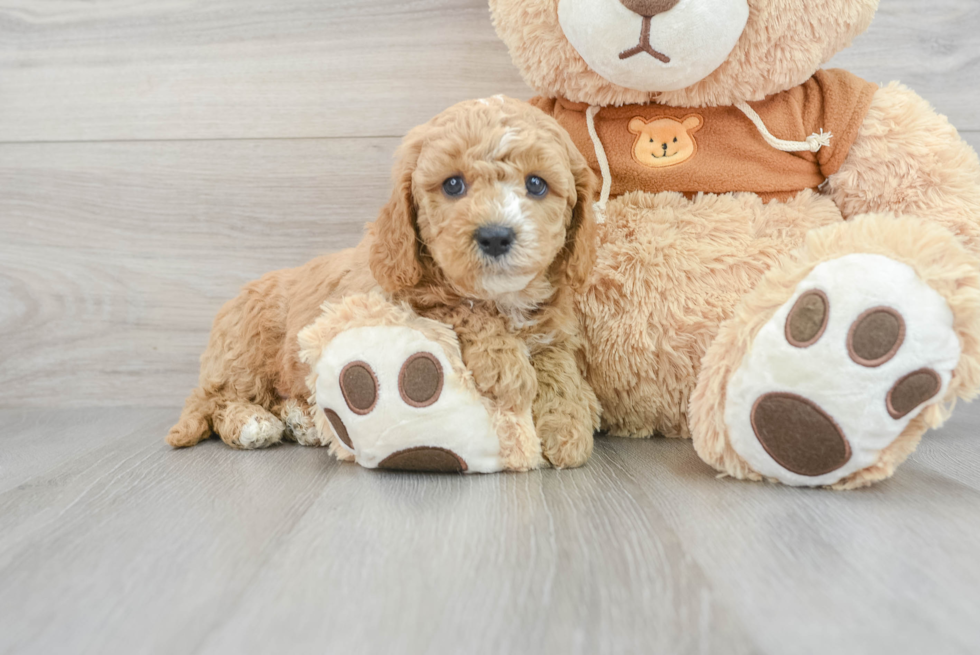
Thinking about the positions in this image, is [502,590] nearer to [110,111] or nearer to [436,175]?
[436,175]

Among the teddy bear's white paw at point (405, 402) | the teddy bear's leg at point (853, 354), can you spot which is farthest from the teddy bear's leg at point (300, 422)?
the teddy bear's leg at point (853, 354)

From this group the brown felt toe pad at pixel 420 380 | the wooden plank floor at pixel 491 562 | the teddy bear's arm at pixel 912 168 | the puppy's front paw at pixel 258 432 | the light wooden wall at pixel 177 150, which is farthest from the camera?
the light wooden wall at pixel 177 150

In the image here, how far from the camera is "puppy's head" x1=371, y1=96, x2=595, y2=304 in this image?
79 cm

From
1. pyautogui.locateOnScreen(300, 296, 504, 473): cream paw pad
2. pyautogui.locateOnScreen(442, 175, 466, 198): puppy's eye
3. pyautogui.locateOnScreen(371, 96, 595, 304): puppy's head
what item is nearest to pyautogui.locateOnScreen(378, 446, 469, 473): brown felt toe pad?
pyautogui.locateOnScreen(300, 296, 504, 473): cream paw pad

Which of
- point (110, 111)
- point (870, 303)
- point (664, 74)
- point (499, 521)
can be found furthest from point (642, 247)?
point (110, 111)

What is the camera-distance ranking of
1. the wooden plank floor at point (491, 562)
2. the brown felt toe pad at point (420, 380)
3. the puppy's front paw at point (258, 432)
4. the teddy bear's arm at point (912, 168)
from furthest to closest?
the puppy's front paw at point (258, 432) < the teddy bear's arm at point (912, 168) < the brown felt toe pad at point (420, 380) < the wooden plank floor at point (491, 562)

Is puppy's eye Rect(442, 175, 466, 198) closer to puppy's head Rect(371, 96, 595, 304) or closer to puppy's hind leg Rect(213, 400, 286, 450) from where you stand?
puppy's head Rect(371, 96, 595, 304)

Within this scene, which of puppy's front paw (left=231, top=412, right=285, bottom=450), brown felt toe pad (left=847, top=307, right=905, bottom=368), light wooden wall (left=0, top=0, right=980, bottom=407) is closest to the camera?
brown felt toe pad (left=847, top=307, right=905, bottom=368)

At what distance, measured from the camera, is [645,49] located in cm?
89

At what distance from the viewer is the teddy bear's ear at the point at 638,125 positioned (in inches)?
40.1

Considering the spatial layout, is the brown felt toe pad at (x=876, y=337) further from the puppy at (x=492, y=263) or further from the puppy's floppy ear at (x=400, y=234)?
the puppy's floppy ear at (x=400, y=234)

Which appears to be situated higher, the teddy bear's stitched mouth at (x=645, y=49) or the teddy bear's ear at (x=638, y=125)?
the teddy bear's stitched mouth at (x=645, y=49)

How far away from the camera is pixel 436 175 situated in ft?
2.70

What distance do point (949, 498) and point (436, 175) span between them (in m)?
0.67
